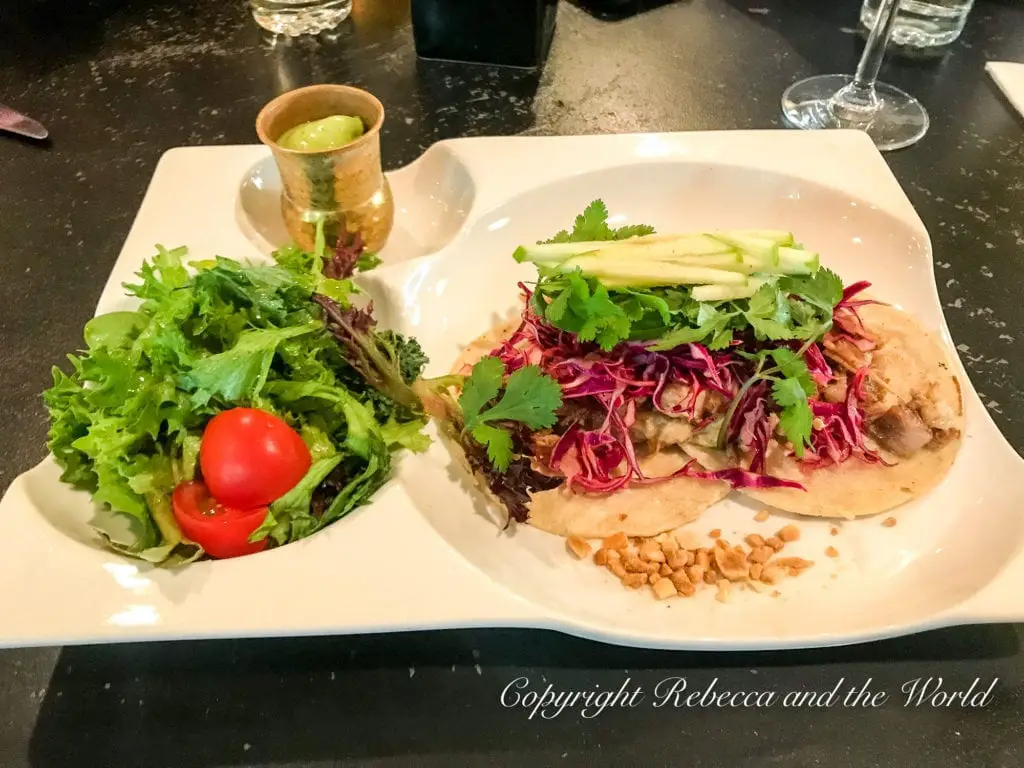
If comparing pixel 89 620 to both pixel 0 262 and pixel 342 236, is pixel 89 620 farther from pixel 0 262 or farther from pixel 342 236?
pixel 0 262

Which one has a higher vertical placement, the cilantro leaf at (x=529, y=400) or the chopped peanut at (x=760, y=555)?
the cilantro leaf at (x=529, y=400)

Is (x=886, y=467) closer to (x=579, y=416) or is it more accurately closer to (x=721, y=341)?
(x=721, y=341)

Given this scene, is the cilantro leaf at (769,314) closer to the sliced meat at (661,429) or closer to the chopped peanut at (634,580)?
the sliced meat at (661,429)

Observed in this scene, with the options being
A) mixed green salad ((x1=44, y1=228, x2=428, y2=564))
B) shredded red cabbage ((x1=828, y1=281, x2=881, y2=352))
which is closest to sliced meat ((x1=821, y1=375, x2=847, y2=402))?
shredded red cabbage ((x1=828, y1=281, x2=881, y2=352))

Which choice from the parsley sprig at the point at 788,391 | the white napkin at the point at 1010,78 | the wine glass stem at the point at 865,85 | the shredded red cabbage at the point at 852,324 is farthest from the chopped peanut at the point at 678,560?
the white napkin at the point at 1010,78

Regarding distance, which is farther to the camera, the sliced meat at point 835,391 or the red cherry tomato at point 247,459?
the sliced meat at point 835,391

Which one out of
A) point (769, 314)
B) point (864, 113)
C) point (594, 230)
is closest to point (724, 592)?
point (769, 314)
